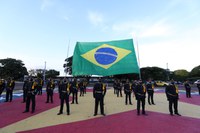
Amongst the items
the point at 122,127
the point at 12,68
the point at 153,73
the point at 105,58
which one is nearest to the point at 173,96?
the point at 122,127

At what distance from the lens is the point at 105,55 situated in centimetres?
1442

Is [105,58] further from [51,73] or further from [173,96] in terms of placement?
[51,73]

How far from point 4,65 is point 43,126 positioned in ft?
304

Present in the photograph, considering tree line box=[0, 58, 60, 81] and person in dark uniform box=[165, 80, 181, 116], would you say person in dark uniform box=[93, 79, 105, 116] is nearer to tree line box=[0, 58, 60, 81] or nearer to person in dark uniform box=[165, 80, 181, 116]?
person in dark uniform box=[165, 80, 181, 116]

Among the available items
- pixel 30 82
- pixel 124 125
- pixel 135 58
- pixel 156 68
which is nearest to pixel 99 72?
pixel 135 58

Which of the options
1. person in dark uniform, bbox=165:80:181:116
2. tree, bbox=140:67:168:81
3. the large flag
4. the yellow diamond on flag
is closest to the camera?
person in dark uniform, bbox=165:80:181:116

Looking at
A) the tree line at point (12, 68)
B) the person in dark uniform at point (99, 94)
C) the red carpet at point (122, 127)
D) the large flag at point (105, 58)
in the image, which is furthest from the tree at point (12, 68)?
the red carpet at point (122, 127)

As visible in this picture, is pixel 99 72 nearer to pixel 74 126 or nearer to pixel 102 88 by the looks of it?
pixel 102 88

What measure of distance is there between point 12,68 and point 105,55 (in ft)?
272

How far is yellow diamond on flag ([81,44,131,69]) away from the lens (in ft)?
46.0

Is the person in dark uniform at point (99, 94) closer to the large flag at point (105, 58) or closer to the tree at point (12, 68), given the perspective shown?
the large flag at point (105, 58)

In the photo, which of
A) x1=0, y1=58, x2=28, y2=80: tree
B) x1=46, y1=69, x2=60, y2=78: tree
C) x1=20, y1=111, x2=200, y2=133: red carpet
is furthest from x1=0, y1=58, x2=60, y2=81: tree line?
x1=20, y1=111, x2=200, y2=133: red carpet

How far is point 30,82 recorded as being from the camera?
31.4 feet

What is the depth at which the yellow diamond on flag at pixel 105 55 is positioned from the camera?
14031mm
